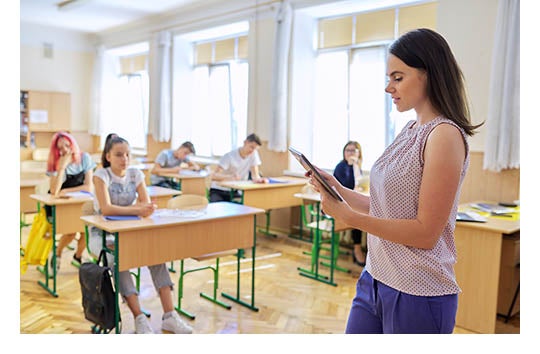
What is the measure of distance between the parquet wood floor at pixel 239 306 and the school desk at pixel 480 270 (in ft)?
0.50

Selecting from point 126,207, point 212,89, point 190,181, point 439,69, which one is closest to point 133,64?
point 212,89

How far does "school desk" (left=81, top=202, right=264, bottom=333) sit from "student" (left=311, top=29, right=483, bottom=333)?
2.01m

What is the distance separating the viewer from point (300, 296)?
14.0 ft

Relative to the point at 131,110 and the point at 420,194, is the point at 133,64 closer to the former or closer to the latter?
the point at 131,110

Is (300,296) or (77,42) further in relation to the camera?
(77,42)

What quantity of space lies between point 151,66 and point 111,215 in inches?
252

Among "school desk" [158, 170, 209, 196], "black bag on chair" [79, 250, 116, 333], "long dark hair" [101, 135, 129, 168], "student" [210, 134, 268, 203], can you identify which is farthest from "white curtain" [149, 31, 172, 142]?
"black bag on chair" [79, 250, 116, 333]

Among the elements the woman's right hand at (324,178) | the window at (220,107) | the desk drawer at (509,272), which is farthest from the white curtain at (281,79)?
the woman's right hand at (324,178)

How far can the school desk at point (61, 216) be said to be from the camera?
416 centimetres

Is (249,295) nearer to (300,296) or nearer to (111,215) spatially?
(300,296)

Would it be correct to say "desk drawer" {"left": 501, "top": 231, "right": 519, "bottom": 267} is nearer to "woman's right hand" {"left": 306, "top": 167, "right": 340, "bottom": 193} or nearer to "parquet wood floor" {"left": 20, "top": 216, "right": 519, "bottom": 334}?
"parquet wood floor" {"left": 20, "top": 216, "right": 519, "bottom": 334}

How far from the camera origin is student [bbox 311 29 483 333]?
130 cm
